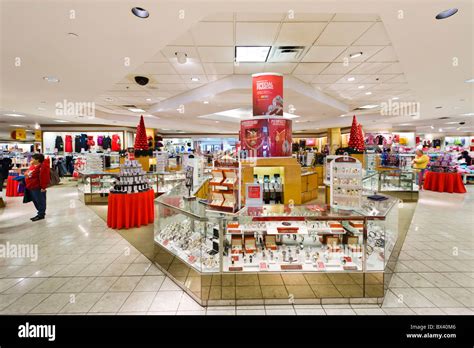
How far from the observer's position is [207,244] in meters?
3.04

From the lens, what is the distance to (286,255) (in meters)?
3.04

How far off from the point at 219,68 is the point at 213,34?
68.5 inches

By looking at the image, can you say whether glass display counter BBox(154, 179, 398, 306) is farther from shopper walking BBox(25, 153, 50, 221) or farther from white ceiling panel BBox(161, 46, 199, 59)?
shopper walking BBox(25, 153, 50, 221)

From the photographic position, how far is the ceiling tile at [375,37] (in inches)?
152

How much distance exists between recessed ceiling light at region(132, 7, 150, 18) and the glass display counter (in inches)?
94.8

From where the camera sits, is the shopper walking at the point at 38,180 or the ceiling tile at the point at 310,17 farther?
the shopper walking at the point at 38,180

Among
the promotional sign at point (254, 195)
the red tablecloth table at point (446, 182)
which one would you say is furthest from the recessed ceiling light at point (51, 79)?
the red tablecloth table at point (446, 182)

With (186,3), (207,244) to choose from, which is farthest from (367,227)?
(186,3)

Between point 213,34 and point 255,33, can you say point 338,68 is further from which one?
point 213,34

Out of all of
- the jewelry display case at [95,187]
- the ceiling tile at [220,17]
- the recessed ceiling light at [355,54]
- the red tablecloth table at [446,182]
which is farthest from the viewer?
the red tablecloth table at [446,182]

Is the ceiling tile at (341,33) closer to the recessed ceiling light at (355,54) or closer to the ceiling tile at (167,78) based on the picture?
the recessed ceiling light at (355,54)

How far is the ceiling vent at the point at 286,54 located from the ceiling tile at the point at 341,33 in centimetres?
46

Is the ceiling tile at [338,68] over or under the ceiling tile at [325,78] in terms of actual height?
under

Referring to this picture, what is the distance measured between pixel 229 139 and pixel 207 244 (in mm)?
20508
